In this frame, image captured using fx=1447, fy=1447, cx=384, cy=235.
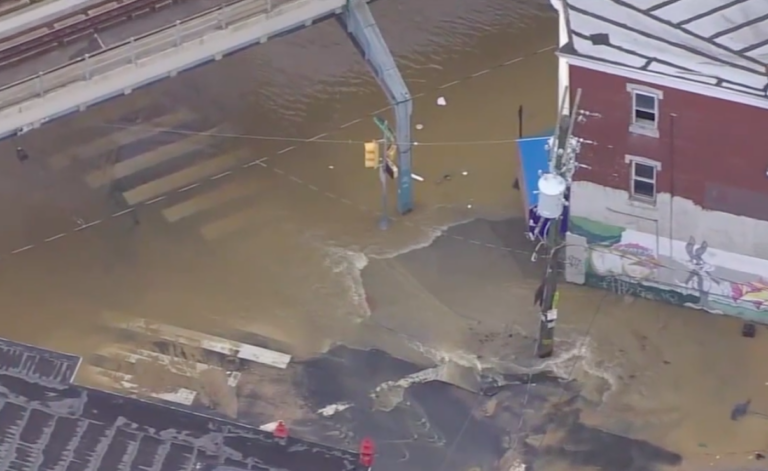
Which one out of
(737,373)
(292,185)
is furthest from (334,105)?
(737,373)

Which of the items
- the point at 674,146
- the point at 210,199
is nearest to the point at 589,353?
the point at 674,146

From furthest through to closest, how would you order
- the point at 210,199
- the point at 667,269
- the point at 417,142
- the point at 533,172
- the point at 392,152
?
the point at 417,142 < the point at 210,199 < the point at 392,152 < the point at 533,172 < the point at 667,269

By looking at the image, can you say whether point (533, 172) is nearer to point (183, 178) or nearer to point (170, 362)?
point (183, 178)

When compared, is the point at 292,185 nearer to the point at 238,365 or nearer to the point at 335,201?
the point at 335,201

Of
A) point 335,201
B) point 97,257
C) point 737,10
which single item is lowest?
point 97,257

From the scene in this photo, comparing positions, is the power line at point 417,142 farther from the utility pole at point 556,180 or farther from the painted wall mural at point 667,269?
the utility pole at point 556,180

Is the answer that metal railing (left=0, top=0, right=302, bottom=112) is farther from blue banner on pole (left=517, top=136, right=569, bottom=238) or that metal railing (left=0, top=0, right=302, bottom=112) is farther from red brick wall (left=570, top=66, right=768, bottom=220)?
red brick wall (left=570, top=66, right=768, bottom=220)

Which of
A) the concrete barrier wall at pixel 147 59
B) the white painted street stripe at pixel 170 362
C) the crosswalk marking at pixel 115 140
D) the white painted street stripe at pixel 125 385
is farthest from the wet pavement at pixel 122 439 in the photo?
the crosswalk marking at pixel 115 140
